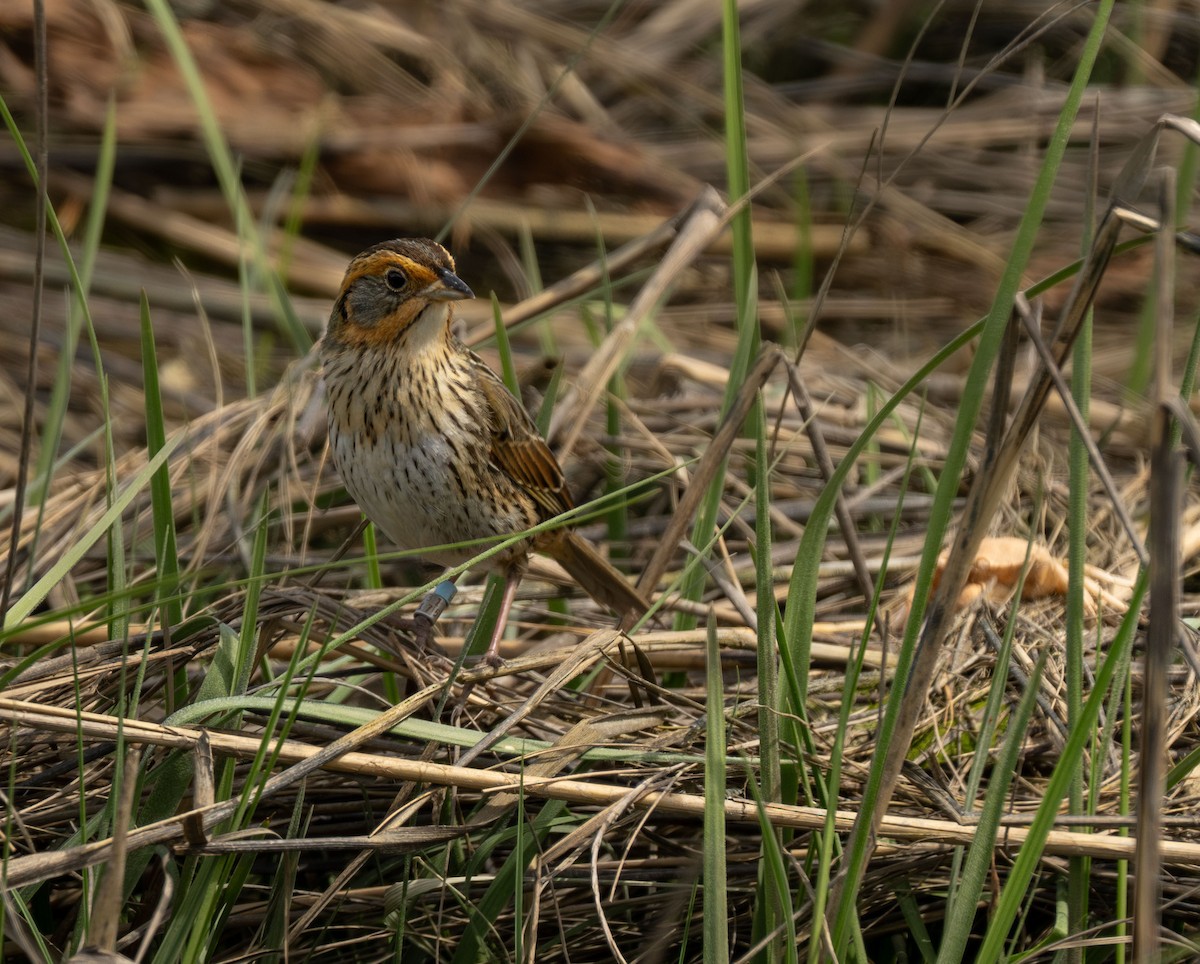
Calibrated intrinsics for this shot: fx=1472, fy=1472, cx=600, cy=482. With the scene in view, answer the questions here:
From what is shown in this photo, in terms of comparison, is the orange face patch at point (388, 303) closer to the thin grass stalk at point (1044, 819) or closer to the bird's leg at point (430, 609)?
the bird's leg at point (430, 609)

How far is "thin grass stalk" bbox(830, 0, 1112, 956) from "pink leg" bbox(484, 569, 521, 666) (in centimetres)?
110

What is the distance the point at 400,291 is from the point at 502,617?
779 millimetres

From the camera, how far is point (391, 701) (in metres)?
2.99

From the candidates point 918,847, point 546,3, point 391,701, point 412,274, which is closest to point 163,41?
point 546,3

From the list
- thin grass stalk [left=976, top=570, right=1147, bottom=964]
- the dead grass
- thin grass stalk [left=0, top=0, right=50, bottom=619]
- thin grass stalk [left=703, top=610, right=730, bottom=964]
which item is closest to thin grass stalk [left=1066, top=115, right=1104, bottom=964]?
the dead grass

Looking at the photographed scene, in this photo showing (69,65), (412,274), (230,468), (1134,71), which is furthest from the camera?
(1134,71)

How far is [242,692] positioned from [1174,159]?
6.14 meters

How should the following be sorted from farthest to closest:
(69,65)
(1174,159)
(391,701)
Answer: (1174,159)
(69,65)
(391,701)

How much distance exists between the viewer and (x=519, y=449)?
360 cm

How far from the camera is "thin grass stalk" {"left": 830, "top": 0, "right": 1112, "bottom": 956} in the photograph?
208cm

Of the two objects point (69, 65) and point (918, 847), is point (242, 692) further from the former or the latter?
point (69, 65)

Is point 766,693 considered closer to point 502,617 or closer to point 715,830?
point 715,830

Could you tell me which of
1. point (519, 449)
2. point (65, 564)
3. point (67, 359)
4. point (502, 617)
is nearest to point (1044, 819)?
point (502, 617)

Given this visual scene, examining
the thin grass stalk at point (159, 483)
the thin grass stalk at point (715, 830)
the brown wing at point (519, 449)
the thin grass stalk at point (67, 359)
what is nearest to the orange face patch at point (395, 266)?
the brown wing at point (519, 449)
